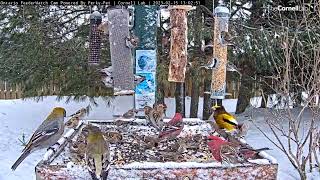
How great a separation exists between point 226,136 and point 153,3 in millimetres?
1922

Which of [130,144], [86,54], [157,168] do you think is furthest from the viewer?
[86,54]

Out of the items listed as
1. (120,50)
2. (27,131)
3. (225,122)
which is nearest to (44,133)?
(120,50)

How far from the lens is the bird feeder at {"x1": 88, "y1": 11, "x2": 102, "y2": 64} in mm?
5687

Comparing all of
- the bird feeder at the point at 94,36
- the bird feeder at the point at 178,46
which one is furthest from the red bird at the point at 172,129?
the bird feeder at the point at 94,36

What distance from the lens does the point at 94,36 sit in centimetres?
573

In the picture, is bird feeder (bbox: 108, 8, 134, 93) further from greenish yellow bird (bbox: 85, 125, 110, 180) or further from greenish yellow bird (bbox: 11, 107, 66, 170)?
greenish yellow bird (bbox: 85, 125, 110, 180)

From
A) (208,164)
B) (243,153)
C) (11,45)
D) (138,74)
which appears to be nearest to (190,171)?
(208,164)

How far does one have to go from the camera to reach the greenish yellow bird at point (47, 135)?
3725mm

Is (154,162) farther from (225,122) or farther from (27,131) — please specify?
(27,131)

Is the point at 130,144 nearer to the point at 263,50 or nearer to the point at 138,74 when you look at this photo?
the point at 138,74

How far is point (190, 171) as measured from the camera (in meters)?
3.05

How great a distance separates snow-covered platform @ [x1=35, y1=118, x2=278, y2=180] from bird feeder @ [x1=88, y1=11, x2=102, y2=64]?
1.67 meters

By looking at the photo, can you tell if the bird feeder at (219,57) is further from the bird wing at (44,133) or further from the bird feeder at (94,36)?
the bird wing at (44,133)

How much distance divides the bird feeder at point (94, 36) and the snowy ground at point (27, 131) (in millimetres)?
1859
